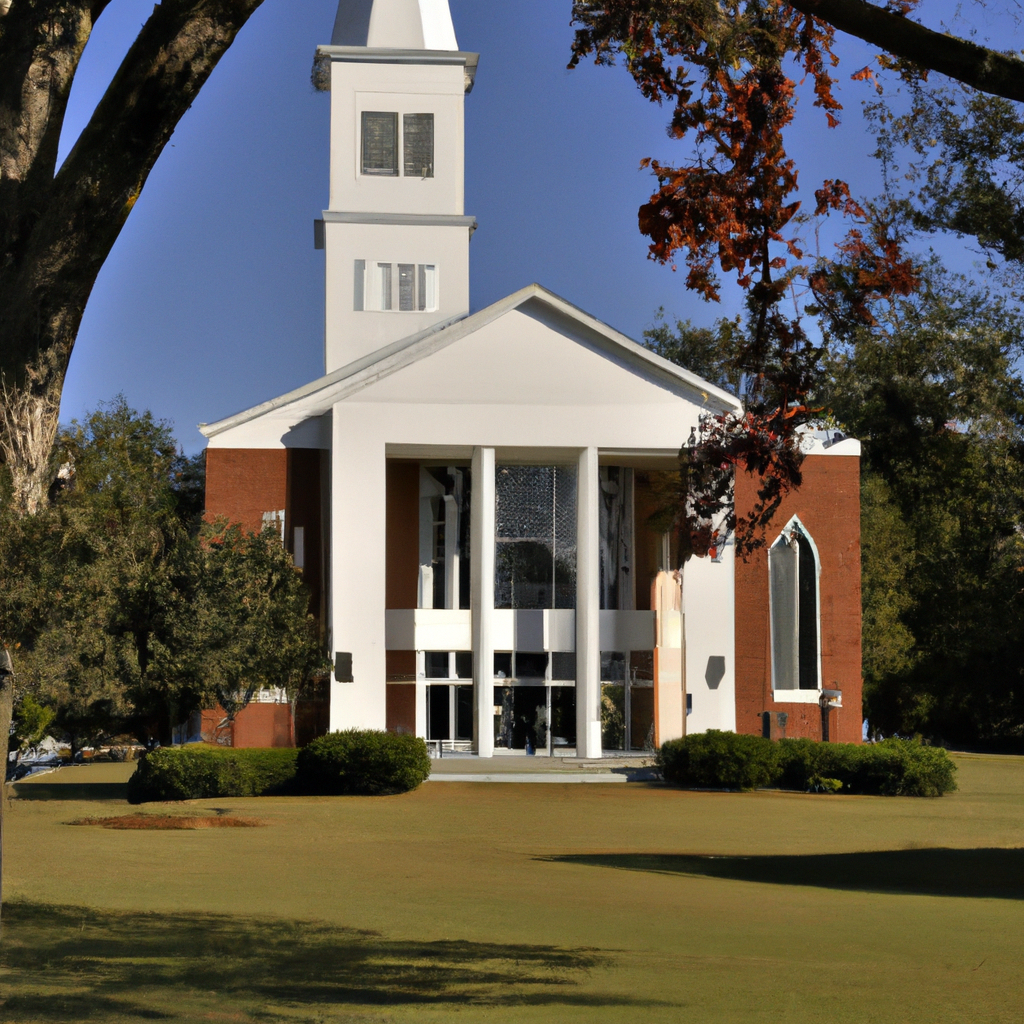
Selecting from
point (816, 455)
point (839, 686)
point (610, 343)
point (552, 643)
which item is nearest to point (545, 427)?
point (610, 343)

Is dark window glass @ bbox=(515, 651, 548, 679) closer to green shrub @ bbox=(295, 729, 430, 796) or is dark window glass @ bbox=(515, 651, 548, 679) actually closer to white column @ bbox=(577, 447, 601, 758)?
white column @ bbox=(577, 447, 601, 758)

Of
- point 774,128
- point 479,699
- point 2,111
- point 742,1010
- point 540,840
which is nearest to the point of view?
point 2,111

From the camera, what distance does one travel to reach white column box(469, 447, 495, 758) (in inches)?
1310

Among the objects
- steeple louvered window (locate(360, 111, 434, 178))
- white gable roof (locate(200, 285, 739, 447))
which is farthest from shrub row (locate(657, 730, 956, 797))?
steeple louvered window (locate(360, 111, 434, 178))

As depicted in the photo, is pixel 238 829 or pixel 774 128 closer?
pixel 774 128

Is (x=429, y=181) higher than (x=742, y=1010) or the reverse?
higher

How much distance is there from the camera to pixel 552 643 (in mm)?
33812

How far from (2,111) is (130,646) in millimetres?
19649

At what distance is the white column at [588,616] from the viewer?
33156 mm

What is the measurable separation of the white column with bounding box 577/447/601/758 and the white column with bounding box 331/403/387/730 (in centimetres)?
507

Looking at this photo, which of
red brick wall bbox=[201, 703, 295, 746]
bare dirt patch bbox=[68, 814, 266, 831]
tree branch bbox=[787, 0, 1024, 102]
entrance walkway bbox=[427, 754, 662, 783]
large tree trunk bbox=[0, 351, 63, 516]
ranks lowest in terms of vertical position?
entrance walkway bbox=[427, 754, 662, 783]

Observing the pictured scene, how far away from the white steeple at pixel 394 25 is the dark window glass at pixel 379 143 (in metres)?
2.46

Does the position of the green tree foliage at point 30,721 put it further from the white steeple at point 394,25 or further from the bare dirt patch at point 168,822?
the white steeple at point 394,25

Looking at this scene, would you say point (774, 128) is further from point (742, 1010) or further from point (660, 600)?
point (660, 600)
